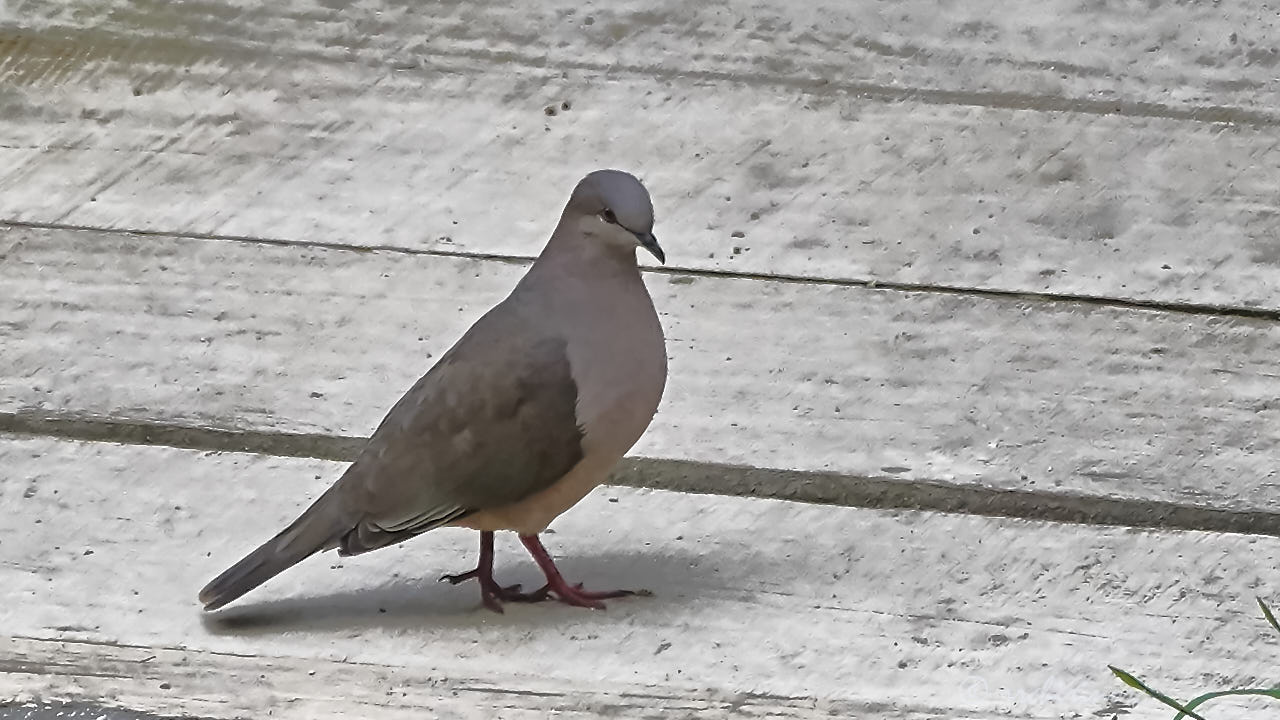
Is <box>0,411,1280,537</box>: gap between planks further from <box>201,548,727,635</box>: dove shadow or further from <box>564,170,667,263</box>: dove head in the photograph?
<box>564,170,667,263</box>: dove head

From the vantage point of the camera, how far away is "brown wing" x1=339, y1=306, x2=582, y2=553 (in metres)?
1.01

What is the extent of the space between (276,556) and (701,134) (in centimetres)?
78

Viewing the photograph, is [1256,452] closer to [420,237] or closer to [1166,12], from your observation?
[1166,12]

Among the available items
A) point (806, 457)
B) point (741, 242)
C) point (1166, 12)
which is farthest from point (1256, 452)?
point (1166, 12)

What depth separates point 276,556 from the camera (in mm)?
1003

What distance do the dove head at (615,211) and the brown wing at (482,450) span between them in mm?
87

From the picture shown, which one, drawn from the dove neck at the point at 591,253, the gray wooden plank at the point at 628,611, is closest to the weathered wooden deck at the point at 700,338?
the gray wooden plank at the point at 628,611

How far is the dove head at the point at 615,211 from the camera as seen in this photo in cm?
102

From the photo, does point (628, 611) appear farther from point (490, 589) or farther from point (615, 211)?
point (615, 211)

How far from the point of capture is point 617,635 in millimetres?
1045

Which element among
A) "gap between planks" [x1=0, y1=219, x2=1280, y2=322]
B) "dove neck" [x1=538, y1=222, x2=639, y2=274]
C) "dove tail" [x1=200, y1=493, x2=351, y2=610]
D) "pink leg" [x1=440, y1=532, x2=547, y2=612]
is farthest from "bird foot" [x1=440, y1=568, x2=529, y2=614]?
"gap between planks" [x1=0, y1=219, x2=1280, y2=322]

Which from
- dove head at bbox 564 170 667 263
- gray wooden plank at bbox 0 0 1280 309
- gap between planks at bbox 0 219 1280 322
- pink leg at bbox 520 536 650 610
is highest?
dove head at bbox 564 170 667 263

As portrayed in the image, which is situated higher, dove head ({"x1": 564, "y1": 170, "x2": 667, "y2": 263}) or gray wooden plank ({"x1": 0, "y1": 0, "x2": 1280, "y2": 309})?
dove head ({"x1": 564, "y1": 170, "x2": 667, "y2": 263})

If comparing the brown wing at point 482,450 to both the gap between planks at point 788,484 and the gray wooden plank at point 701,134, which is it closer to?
the gap between planks at point 788,484
